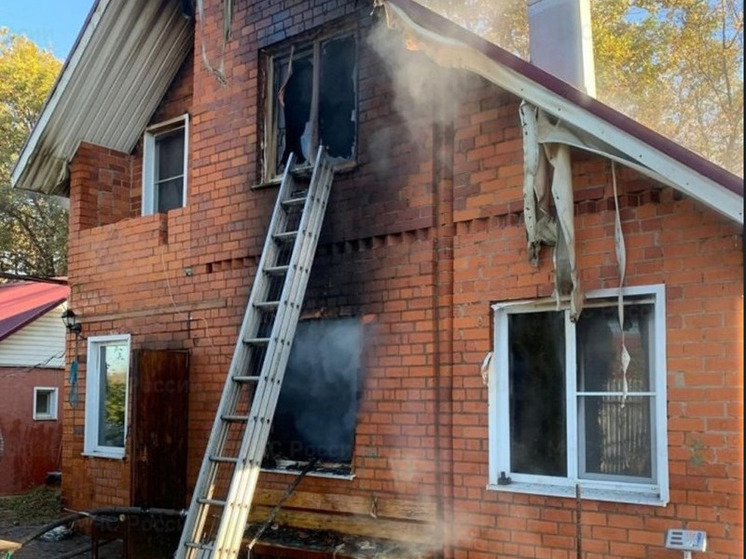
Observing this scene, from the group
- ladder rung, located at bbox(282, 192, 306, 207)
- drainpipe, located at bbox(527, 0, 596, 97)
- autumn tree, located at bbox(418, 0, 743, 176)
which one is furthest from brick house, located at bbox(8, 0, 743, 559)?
autumn tree, located at bbox(418, 0, 743, 176)

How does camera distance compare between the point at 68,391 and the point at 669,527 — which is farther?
the point at 68,391

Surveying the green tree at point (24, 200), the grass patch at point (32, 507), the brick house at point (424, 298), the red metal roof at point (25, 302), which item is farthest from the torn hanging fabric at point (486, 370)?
the green tree at point (24, 200)

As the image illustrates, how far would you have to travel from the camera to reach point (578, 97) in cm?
491

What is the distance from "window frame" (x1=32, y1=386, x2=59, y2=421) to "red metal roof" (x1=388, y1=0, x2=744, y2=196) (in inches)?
559

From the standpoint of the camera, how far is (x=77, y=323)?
950 centimetres

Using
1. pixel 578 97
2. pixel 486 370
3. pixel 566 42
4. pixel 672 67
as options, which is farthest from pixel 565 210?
pixel 672 67

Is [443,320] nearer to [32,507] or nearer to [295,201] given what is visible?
[295,201]

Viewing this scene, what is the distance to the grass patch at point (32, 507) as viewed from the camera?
1128 cm

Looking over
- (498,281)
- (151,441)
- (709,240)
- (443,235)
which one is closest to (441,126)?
(443,235)

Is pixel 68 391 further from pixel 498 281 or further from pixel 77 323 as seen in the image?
pixel 498 281

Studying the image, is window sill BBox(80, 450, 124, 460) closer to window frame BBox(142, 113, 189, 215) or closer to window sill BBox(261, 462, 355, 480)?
window sill BBox(261, 462, 355, 480)

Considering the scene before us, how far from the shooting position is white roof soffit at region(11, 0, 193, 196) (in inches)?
347

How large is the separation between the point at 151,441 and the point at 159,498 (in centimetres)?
58

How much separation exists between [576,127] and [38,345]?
15.1m
